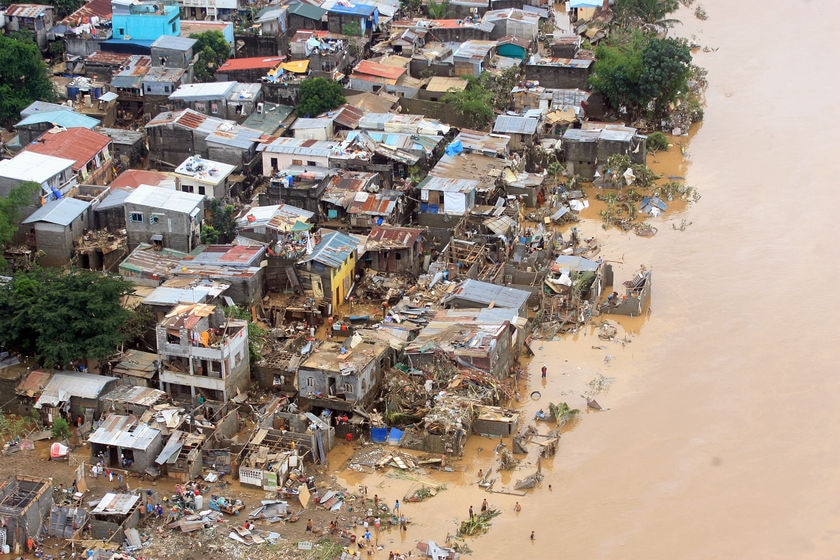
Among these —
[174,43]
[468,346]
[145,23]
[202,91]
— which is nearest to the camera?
[468,346]

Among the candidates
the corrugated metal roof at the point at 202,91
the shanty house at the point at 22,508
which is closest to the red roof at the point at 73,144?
the corrugated metal roof at the point at 202,91

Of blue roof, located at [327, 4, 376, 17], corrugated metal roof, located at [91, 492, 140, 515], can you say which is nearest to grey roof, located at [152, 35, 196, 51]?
blue roof, located at [327, 4, 376, 17]

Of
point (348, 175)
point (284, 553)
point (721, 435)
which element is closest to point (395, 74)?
point (348, 175)

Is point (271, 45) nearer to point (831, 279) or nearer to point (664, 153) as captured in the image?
point (664, 153)

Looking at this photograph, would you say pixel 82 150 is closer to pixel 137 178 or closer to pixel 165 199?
pixel 137 178

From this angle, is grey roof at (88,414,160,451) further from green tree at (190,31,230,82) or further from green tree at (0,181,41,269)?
green tree at (190,31,230,82)

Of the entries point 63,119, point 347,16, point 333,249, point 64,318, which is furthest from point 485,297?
point 347,16

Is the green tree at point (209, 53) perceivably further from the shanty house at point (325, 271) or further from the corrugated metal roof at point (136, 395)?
the corrugated metal roof at point (136, 395)
